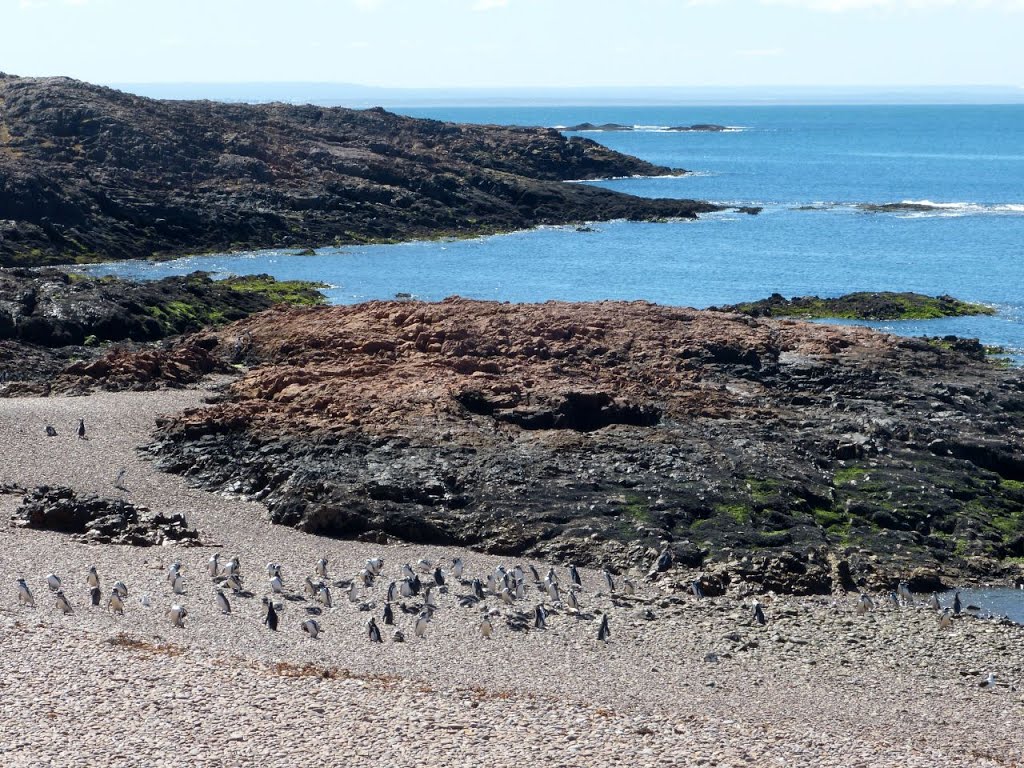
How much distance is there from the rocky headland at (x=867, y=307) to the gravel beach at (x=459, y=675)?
31.7 metres

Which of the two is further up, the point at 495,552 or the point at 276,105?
the point at 276,105

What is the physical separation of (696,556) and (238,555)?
9565 mm

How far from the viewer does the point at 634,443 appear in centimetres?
3192

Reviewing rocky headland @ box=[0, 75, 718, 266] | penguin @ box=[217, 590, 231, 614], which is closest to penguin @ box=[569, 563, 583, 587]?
penguin @ box=[217, 590, 231, 614]

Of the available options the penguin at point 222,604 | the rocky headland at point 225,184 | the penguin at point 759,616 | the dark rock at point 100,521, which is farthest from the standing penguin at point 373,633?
the rocky headland at point 225,184

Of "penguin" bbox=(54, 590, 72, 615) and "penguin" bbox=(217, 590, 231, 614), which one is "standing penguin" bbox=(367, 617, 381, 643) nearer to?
"penguin" bbox=(217, 590, 231, 614)

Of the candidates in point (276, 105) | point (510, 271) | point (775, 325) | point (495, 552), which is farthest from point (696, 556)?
point (276, 105)

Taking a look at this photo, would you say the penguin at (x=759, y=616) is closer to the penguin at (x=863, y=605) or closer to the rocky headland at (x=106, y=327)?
the penguin at (x=863, y=605)

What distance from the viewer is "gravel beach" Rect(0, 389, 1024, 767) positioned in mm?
17609

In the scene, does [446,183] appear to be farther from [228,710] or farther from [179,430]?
[228,710]

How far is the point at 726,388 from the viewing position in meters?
36.3

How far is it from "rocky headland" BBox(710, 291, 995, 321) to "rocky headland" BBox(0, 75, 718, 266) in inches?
1265

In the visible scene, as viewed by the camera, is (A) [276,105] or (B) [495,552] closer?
(B) [495,552]

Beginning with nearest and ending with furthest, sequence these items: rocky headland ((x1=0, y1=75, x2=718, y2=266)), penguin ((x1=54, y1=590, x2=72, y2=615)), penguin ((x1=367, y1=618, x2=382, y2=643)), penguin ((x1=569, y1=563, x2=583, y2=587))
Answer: penguin ((x1=54, y1=590, x2=72, y2=615)) < penguin ((x1=367, y1=618, x2=382, y2=643)) < penguin ((x1=569, y1=563, x2=583, y2=587)) < rocky headland ((x1=0, y1=75, x2=718, y2=266))
